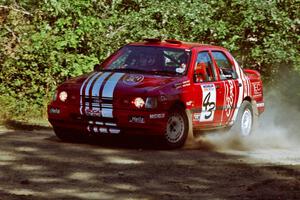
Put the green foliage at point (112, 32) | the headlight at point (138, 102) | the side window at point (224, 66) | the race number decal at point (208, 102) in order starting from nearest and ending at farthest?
the headlight at point (138, 102)
the race number decal at point (208, 102)
the side window at point (224, 66)
the green foliage at point (112, 32)

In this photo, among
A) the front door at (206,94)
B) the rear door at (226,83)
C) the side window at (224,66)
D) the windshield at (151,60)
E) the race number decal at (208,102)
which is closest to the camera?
the windshield at (151,60)

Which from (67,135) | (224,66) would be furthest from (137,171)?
(224,66)

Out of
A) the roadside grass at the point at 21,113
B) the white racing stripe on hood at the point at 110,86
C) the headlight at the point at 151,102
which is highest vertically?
the white racing stripe on hood at the point at 110,86

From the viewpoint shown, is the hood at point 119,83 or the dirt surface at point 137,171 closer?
the dirt surface at point 137,171

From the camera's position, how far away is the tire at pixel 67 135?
11820mm

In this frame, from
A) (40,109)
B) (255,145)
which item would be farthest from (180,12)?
(255,145)

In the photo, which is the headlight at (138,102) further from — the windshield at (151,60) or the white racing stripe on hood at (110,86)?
the windshield at (151,60)

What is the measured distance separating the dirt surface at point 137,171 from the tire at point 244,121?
116cm

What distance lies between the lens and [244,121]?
13805 millimetres

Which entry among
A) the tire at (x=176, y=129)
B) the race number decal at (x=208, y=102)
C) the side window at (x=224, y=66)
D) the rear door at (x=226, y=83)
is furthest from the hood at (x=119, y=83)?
the side window at (x=224, y=66)

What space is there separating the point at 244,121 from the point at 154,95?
3223mm

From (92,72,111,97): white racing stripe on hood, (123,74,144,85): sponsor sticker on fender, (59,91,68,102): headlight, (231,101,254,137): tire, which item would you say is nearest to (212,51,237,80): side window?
(231,101,254,137): tire

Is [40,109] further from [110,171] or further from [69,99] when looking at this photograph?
[110,171]

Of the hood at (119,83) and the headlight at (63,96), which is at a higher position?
the hood at (119,83)
